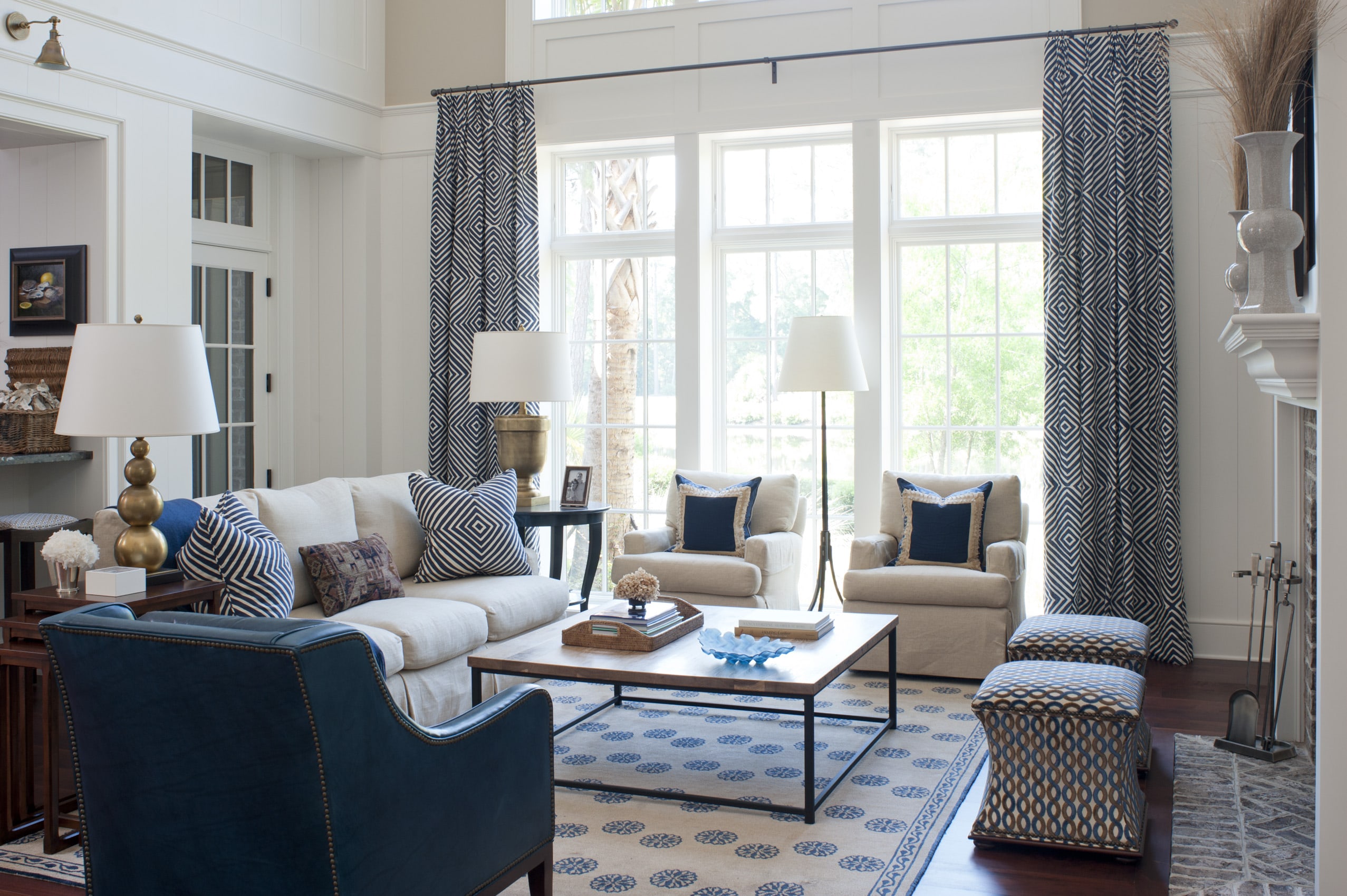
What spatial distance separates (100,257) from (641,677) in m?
3.39

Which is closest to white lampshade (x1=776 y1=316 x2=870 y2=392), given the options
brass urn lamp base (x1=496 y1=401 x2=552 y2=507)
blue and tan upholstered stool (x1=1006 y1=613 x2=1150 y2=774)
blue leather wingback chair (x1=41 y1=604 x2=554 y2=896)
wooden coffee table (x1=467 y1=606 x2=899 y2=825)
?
brass urn lamp base (x1=496 y1=401 x2=552 y2=507)

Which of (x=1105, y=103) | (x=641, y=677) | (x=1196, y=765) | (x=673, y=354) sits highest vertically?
(x=1105, y=103)

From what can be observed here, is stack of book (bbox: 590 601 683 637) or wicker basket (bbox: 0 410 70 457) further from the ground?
wicker basket (bbox: 0 410 70 457)

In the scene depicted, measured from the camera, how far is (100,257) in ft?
16.6

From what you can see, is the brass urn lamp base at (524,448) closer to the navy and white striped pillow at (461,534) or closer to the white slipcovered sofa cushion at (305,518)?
the navy and white striped pillow at (461,534)

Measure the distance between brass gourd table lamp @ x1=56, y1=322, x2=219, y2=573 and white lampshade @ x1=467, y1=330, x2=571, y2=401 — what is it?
2066 millimetres

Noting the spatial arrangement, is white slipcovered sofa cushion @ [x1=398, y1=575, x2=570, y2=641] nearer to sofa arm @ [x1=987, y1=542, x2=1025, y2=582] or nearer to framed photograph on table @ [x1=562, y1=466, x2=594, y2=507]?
framed photograph on table @ [x1=562, y1=466, x2=594, y2=507]

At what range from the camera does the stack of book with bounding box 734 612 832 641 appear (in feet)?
12.7

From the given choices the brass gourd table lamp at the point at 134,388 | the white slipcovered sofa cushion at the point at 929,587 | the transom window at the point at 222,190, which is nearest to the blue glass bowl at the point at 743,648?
the white slipcovered sofa cushion at the point at 929,587

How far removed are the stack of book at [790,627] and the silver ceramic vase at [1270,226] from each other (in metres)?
1.71

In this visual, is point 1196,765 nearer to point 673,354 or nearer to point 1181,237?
point 1181,237

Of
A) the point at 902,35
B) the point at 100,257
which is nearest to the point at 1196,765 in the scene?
the point at 902,35

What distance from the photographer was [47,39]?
4.69 m

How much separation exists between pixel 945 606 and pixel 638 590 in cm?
167
